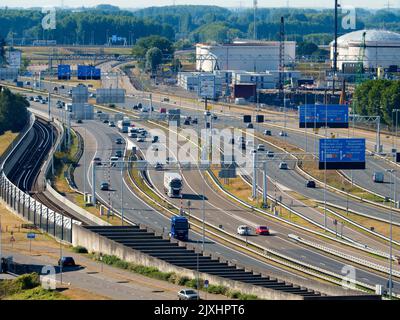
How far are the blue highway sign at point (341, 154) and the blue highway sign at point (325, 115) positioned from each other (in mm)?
8392

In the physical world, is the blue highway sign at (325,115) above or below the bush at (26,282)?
above

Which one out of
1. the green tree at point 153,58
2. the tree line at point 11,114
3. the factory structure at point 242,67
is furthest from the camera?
the green tree at point 153,58

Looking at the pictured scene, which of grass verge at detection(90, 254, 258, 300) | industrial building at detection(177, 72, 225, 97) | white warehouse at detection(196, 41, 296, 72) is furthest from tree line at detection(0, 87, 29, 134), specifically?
grass verge at detection(90, 254, 258, 300)

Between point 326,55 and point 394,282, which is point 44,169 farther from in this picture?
point 326,55

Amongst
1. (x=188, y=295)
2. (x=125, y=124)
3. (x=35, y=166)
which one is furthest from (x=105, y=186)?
(x=188, y=295)

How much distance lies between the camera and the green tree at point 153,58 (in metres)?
145

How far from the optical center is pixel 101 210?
5809cm

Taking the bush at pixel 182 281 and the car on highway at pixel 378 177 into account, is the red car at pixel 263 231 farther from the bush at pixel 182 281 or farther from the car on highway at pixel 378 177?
the car on highway at pixel 378 177

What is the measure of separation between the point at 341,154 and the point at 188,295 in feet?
76.3

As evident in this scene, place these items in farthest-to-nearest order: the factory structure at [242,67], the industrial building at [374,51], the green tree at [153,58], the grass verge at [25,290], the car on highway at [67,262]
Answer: the green tree at [153,58] < the industrial building at [374,51] < the factory structure at [242,67] < the car on highway at [67,262] < the grass verge at [25,290]

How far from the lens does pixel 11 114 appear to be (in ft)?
315
